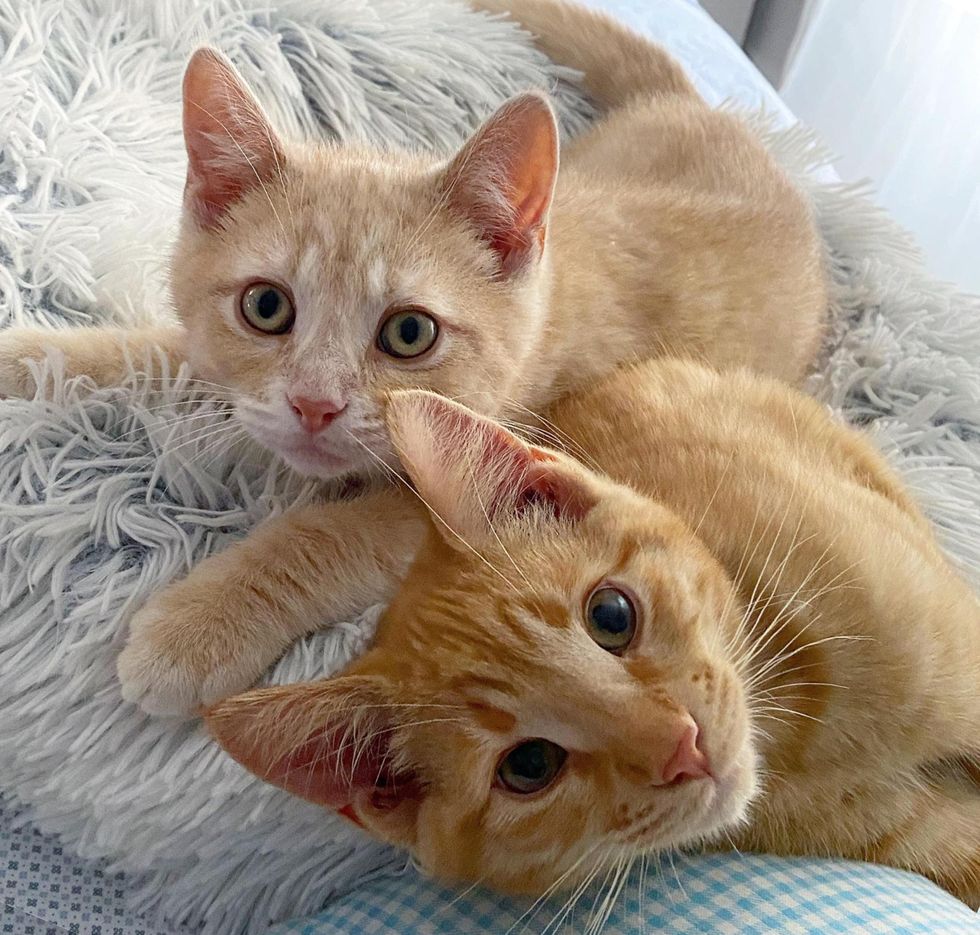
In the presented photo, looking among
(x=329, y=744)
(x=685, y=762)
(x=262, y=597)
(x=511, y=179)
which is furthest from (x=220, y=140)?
(x=685, y=762)

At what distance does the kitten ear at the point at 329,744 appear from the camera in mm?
636

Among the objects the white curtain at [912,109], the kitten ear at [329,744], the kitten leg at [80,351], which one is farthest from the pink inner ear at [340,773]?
the white curtain at [912,109]

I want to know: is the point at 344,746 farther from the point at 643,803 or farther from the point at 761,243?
the point at 761,243

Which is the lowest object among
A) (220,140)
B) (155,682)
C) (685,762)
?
(155,682)

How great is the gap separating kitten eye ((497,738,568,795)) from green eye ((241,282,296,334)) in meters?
0.46

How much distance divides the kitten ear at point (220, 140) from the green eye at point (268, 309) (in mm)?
125

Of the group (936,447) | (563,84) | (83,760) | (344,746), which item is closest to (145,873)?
(83,760)

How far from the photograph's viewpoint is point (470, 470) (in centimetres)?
73

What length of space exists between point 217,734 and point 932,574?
2.06 feet

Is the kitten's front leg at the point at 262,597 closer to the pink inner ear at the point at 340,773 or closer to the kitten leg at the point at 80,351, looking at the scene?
the pink inner ear at the point at 340,773

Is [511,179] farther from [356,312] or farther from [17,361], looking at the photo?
[17,361]

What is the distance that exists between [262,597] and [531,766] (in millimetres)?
279

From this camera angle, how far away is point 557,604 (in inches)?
27.5

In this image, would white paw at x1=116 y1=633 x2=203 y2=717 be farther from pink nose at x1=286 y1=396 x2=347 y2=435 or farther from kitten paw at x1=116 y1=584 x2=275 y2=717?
pink nose at x1=286 y1=396 x2=347 y2=435
